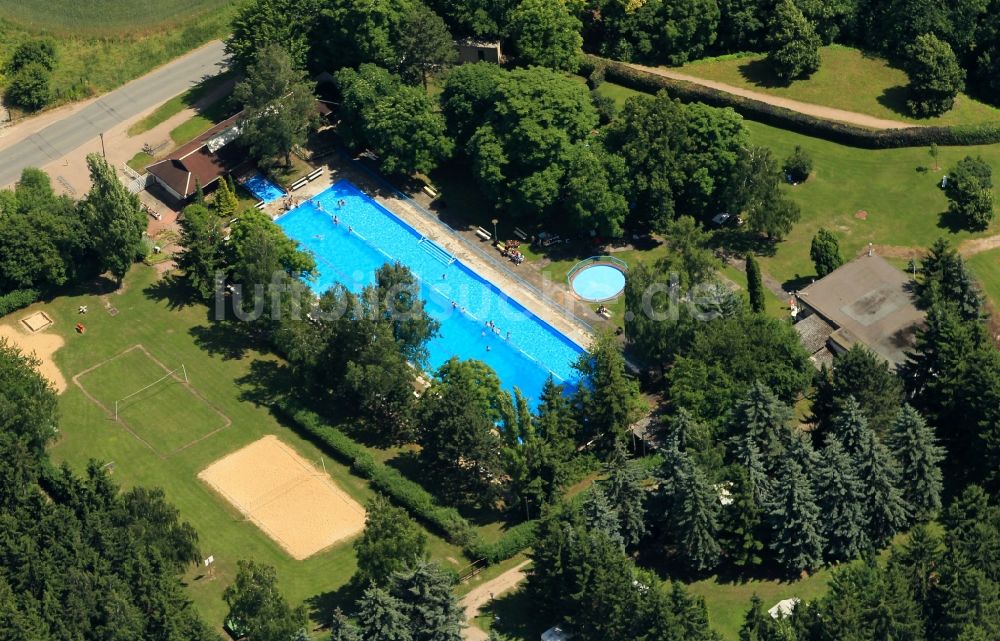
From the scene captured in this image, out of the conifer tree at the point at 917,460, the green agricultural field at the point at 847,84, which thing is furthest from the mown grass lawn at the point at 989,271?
the conifer tree at the point at 917,460

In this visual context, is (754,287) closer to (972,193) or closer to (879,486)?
(972,193)

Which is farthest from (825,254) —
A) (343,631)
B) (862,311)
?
(343,631)

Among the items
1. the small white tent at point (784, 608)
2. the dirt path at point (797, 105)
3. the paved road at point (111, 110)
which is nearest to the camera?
the small white tent at point (784, 608)

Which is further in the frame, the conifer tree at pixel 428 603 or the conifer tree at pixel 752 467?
the conifer tree at pixel 752 467

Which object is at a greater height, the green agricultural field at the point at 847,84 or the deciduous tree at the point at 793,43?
the deciduous tree at the point at 793,43

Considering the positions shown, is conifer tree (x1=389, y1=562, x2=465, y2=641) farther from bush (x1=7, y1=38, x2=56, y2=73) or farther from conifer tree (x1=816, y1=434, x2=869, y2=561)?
bush (x1=7, y1=38, x2=56, y2=73)

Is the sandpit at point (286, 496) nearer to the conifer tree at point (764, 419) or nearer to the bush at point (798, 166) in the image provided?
the conifer tree at point (764, 419)

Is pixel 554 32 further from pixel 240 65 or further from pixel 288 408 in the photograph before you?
pixel 288 408

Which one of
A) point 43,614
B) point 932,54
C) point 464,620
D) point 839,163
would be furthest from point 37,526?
point 932,54
